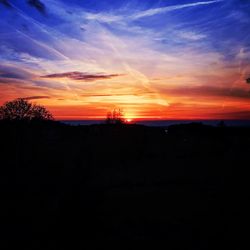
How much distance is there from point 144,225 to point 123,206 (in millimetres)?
3375

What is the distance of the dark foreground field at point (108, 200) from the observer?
11938mm

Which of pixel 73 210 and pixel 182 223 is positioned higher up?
pixel 73 210

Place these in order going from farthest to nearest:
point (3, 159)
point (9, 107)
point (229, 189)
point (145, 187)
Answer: point (3, 159) → point (9, 107) → point (145, 187) → point (229, 189)

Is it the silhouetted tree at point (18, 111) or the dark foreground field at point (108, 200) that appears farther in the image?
the silhouetted tree at point (18, 111)

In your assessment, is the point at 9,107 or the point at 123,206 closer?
the point at 123,206

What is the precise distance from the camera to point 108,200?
59.2ft

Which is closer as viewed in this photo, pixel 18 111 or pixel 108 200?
pixel 108 200

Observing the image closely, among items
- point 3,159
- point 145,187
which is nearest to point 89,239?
point 145,187

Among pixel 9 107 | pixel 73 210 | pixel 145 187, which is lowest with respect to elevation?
pixel 145 187

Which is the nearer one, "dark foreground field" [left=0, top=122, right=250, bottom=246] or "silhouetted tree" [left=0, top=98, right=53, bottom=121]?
"dark foreground field" [left=0, top=122, right=250, bottom=246]

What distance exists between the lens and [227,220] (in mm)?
13539

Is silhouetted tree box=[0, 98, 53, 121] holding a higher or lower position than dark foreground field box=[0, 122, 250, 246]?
higher

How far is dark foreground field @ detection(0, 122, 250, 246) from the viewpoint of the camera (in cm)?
1194

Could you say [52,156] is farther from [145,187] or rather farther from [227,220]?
[227,220]
